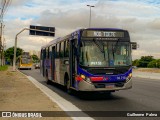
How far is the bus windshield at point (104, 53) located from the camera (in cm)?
1430

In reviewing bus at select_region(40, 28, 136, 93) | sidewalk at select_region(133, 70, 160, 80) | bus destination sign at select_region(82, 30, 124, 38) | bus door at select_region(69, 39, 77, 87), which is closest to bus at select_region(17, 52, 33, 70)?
sidewalk at select_region(133, 70, 160, 80)

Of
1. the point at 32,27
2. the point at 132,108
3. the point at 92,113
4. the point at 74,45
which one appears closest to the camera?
the point at 92,113

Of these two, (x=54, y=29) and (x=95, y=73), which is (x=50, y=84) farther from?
(x=54, y=29)

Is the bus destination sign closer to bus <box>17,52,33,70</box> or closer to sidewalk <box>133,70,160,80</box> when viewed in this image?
sidewalk <box>133,70,160,80</box>

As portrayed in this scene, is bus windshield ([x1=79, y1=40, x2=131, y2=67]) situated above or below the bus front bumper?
above

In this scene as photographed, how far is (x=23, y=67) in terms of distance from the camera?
6988 cm

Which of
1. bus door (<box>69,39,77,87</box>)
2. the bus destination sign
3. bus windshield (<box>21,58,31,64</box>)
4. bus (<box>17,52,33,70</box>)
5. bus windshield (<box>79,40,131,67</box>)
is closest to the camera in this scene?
bus windshield (<box>79,40,131,67</box>)

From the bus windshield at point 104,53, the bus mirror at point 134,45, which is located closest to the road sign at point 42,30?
the bus mirror at point 134,45

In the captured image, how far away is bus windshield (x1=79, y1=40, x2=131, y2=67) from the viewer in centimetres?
1430

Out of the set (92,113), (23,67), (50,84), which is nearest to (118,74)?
(92,113)

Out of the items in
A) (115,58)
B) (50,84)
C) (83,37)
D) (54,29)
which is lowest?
(50,84)

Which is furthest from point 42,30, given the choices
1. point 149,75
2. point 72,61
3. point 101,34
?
point 101,34

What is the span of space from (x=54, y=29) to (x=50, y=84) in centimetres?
1686

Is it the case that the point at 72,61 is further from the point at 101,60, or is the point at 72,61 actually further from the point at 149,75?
the point at 149,75
